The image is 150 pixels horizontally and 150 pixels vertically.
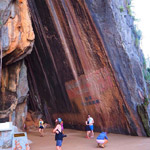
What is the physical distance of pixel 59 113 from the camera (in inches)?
520

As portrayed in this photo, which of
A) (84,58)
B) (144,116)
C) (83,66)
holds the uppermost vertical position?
(84,58)

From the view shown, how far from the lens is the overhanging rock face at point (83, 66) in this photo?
9.22 metres

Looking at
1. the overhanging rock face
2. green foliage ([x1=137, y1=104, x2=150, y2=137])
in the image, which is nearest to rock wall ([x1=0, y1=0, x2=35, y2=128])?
the overhanging rock face

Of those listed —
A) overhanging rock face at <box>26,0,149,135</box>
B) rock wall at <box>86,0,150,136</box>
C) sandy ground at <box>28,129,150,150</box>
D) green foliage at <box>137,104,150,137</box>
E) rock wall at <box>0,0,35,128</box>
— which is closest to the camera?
sandy ground at <box>28,129,150,150</box>

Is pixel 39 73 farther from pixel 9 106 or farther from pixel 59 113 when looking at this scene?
pixel 9 106

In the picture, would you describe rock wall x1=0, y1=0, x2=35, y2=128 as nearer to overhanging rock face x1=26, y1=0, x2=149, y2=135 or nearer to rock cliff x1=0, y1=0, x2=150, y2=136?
rock cliff x1=0, y1=0, x2=150, y2=136

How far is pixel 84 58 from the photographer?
33.7ft

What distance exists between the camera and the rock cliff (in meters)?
8.85

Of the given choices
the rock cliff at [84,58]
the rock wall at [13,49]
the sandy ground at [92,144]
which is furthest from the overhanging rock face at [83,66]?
the rock wall at [13,49]

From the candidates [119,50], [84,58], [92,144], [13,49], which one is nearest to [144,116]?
[92,144]

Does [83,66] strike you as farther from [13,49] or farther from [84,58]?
[13,49]

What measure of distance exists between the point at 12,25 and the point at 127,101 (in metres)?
6.83

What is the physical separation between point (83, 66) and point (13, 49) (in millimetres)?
4088

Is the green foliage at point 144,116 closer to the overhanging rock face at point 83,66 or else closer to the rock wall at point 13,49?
the overhanging rock face at point 83,66
